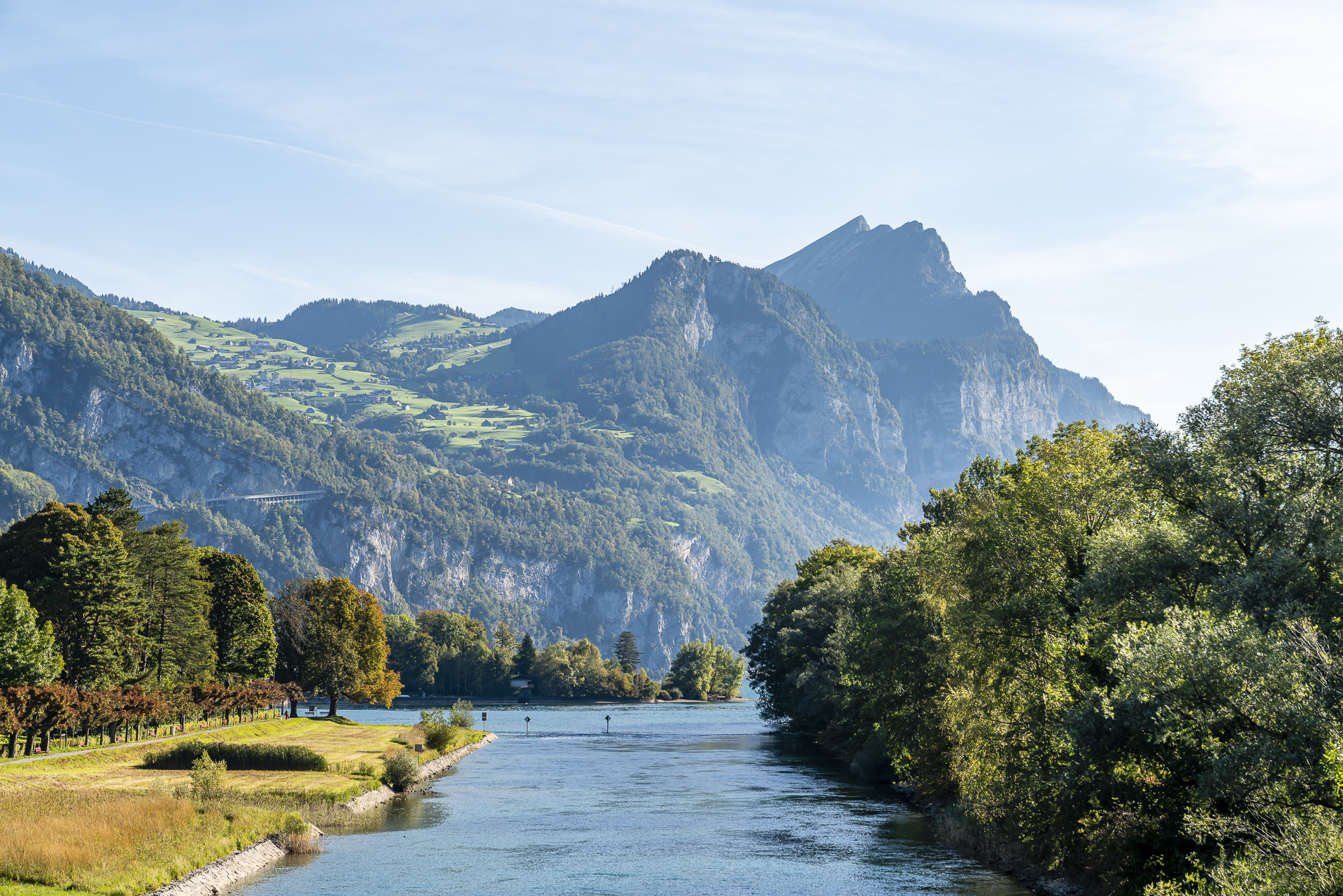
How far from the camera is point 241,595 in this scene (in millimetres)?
121562

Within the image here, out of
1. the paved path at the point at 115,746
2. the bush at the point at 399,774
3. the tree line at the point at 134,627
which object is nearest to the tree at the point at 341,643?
the tree line at the point at 134,627

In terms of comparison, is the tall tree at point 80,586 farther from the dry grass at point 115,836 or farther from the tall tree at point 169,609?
the dry grass at point 115,836

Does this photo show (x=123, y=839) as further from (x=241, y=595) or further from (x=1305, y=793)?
(x=241, y=595)

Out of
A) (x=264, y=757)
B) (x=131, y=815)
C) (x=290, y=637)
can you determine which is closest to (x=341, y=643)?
(x=290, y=637)

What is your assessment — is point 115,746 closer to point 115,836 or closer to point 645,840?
point 115,836

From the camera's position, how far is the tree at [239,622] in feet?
390

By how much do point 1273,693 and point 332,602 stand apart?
124m

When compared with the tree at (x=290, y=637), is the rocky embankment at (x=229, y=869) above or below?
below

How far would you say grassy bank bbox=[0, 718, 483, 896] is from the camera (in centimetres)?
4000

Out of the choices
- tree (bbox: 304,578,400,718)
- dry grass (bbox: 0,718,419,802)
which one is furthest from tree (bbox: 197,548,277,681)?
dry grass (bbox: 0,718,419,802)

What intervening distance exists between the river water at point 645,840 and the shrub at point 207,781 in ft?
22.3

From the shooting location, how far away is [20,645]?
74.1 m

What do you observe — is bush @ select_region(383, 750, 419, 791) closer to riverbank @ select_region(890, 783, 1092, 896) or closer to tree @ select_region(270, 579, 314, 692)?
riverbank @ select_region(890, 783, 1092, 896)

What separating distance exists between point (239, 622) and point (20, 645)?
46.2 meters
